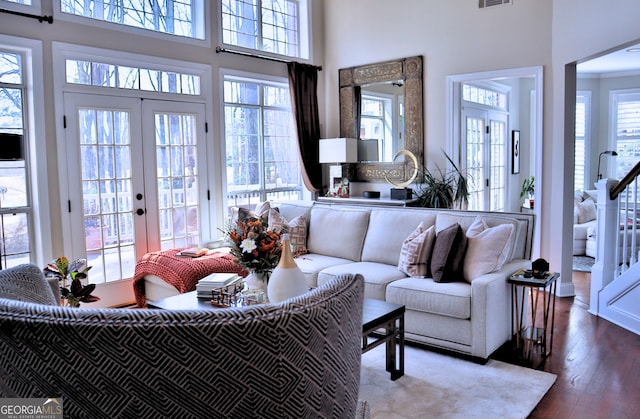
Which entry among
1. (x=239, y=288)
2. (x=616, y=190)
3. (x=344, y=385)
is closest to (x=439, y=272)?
(x=239, y=288)

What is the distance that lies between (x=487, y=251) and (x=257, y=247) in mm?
1566

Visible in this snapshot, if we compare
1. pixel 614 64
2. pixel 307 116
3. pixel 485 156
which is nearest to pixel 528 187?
pixel 485 156

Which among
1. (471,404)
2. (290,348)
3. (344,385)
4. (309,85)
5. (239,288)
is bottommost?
(471,404)

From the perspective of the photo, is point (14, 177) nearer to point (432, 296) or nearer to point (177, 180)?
point (177, 180)

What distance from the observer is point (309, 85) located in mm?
6449

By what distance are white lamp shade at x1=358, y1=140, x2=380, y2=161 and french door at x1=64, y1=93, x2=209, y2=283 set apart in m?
2.06

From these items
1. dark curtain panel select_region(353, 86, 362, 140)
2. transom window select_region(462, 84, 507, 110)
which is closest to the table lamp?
dark curtain panel select_region(353, 86, 362, 140)

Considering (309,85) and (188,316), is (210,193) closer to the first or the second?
(309,85)

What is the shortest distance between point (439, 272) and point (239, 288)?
53.9 inches

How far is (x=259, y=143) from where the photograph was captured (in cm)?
607

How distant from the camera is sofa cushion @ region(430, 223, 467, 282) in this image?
3.48 meters

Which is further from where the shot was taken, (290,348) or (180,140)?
(180,140)

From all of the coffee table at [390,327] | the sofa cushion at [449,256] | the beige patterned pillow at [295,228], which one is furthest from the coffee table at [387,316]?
the beige patterned pillow at [295,228]

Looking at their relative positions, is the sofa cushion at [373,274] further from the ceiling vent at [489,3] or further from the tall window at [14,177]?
the ceiling vent at [489,3]
